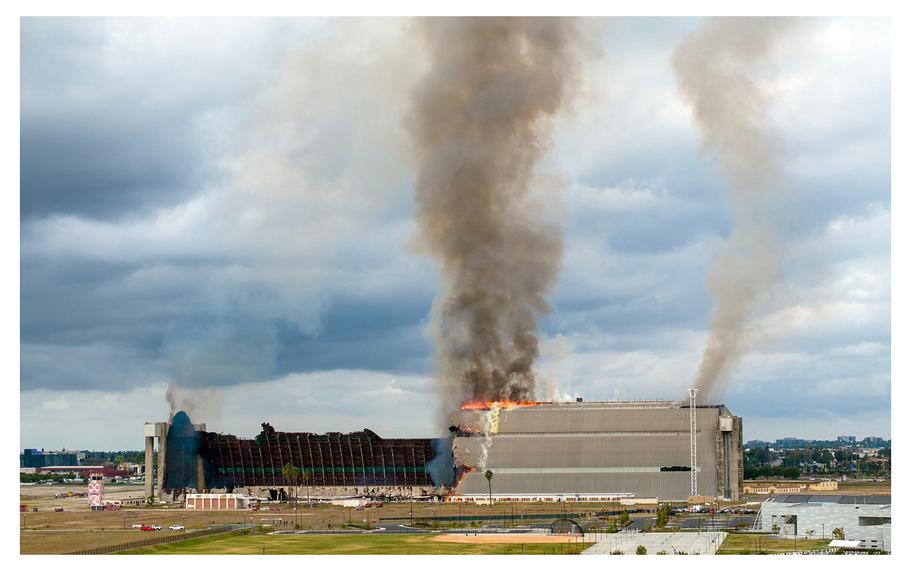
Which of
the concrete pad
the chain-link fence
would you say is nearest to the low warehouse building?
the concrete pad

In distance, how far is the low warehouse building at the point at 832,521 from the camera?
131000mm

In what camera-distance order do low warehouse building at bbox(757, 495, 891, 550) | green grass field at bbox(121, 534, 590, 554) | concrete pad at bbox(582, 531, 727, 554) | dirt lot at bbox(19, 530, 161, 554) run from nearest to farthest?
concrete pad at bbox(582, 531, 727, 554), green grass field at bbox(121, 534, 590, 554), low warehouse building at bbox(757, 495, 891, 550), dirt lot at bbox(19, 530, 161, 554)

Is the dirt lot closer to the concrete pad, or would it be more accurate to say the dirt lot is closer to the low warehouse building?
the concrete pad

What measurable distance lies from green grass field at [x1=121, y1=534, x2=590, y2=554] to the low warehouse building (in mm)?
27617

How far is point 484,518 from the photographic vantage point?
174m

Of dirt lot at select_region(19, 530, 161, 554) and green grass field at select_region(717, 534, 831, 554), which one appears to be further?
dirt lot at select_region(19, 530, 161, 554)

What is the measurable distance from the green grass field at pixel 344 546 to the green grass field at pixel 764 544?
51.3ft

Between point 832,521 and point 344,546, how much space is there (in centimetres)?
5506

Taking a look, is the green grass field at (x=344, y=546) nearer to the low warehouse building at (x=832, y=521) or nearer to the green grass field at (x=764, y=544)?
the green grass field at (x=764, y=544)

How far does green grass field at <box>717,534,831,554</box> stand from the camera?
12500 centimetres

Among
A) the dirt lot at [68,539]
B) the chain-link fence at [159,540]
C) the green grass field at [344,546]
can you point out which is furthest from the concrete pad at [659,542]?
the dirt lot at [68,539]
